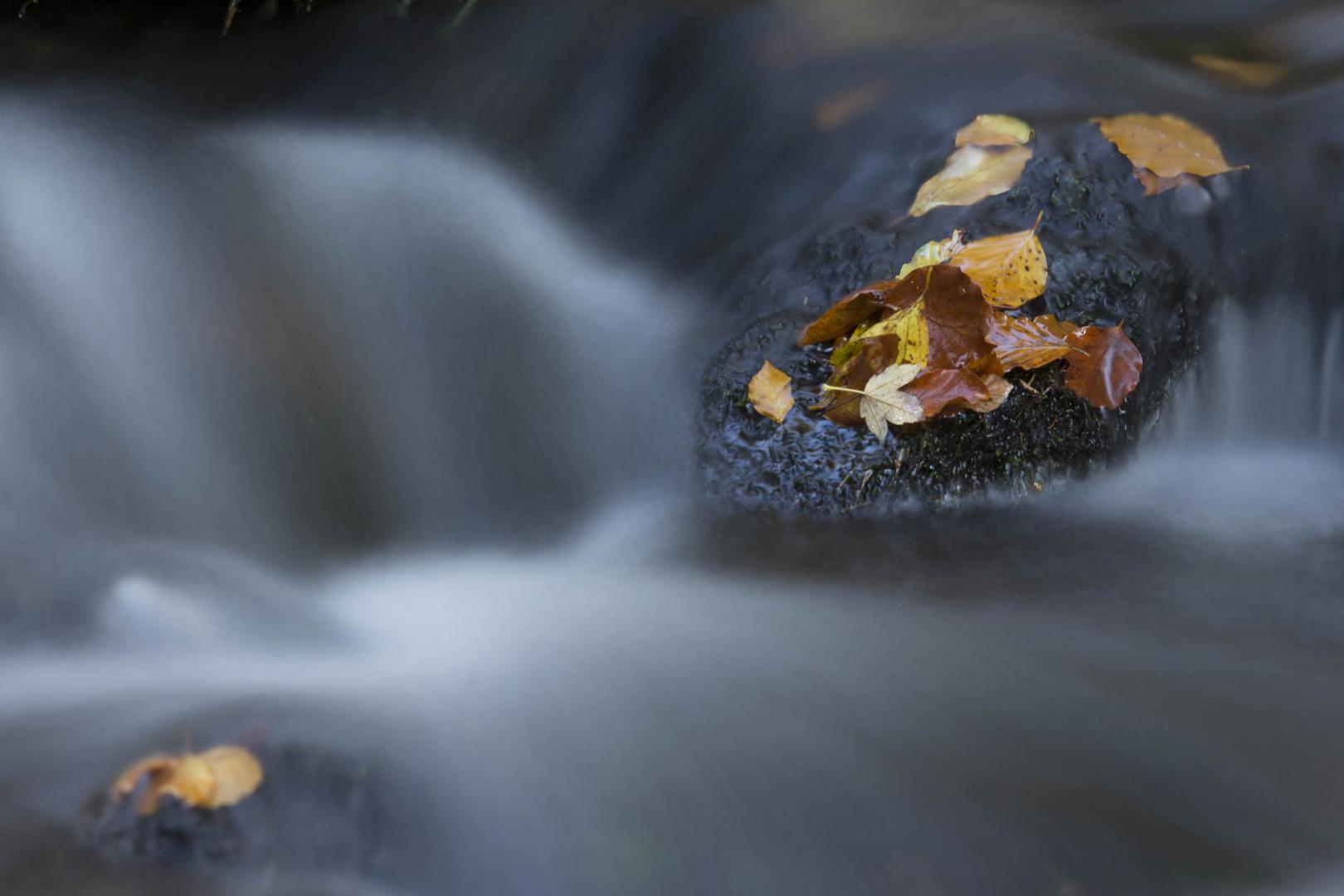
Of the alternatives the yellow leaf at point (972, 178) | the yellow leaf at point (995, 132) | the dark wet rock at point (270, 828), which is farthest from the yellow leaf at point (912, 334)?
the dark wet rock at point (270, 828)

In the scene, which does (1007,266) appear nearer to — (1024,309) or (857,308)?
(1024,309)

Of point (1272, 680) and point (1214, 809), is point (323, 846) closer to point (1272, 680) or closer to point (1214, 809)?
point (1214, 809)

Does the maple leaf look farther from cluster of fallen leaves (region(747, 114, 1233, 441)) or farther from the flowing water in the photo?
the flowing water

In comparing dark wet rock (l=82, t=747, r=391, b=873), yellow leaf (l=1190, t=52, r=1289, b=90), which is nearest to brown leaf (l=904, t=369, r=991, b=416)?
dark wet rock (l=82, t=747, r=391, b=873)

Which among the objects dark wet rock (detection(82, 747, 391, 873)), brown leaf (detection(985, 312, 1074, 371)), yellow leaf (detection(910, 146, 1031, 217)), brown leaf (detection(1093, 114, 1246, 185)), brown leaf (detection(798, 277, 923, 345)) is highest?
brown leaf (detection(1093, 114, 1246, 185))

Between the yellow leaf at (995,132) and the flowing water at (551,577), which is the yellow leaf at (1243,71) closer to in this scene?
the flowing water at (551,577)

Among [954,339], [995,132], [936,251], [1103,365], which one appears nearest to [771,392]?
[954,339]
